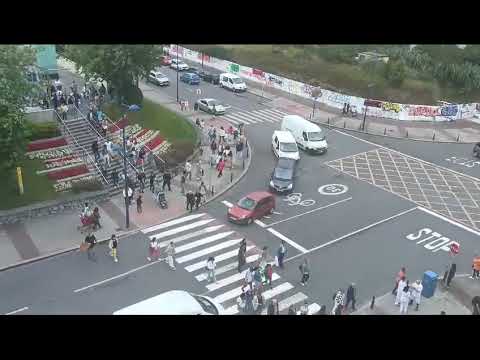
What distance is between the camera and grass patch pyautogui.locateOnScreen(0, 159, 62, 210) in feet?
85.5

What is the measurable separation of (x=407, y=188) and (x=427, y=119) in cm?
1593

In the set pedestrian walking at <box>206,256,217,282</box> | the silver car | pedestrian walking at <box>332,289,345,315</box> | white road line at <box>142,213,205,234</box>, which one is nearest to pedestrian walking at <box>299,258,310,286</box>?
pedestrian walking at <box>332,289,345,315</box>

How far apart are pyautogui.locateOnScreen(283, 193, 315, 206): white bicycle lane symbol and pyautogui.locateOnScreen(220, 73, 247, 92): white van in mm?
23005

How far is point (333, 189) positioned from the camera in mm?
30562

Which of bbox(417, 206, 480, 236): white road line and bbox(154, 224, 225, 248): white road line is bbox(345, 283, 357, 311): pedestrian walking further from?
bbox(417, 206, 480, 236): white road line

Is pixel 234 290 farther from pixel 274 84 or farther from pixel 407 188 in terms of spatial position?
pixel 274 84

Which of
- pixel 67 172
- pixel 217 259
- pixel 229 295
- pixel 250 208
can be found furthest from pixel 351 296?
pixel 67 172

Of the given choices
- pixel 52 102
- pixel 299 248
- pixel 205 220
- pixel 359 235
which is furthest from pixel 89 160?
pixel 359 235

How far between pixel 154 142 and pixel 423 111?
2387 centimetres

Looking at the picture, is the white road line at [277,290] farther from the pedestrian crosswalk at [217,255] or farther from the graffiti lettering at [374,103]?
the graffiti lettering at [374,103]

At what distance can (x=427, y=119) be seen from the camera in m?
44.8
